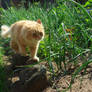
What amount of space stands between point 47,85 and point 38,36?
2.60 ft

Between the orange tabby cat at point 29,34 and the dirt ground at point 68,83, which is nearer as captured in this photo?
the dirt ground at point 68,83

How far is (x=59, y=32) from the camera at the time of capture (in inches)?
73.8

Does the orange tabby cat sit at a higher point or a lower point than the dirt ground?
higher

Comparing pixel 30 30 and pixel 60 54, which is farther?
pixel 30 30

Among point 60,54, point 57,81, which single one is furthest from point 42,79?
point 60,54

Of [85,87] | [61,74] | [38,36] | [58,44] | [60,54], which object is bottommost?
[85,87]

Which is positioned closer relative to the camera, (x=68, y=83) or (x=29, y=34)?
(x=68, y=83)

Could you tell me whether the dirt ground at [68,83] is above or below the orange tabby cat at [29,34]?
below

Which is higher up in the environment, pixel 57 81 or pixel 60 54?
pixel 60 54

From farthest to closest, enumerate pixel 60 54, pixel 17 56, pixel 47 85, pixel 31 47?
pixel 31 47
pixel 17 56
pixel 60 54
pixel 47 85

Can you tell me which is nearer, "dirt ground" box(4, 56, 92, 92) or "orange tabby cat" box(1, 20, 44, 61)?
"dirt ground" box(4, 56, 92, 92)

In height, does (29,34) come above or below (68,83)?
above

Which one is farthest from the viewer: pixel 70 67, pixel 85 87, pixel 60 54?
pixel 70 67

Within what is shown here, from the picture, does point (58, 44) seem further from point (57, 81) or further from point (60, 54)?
point (57, 81)
